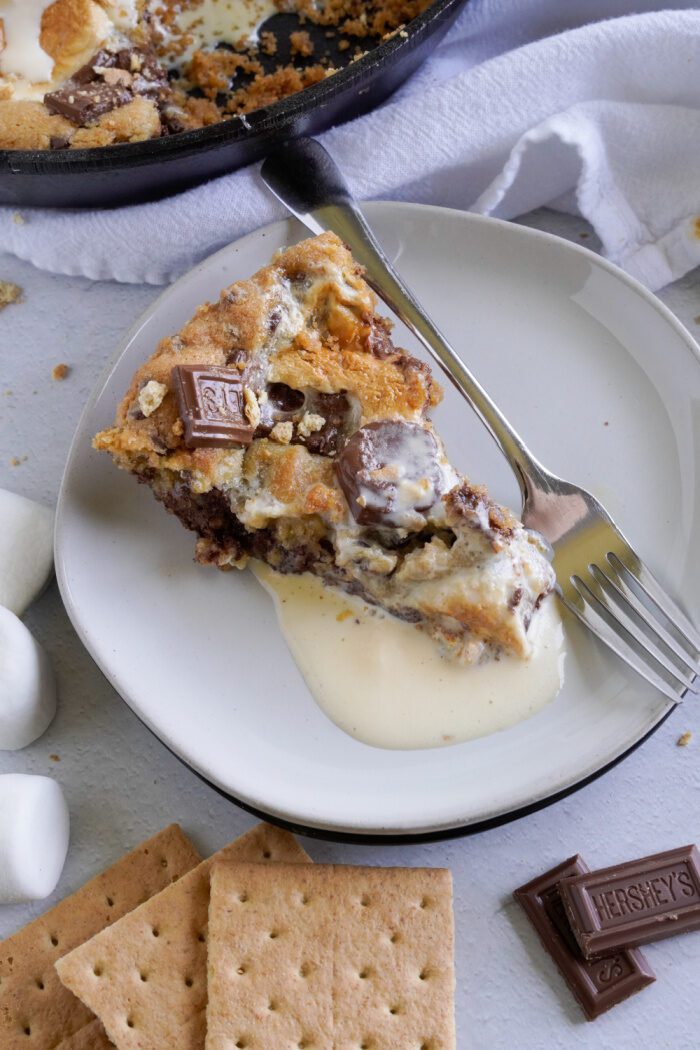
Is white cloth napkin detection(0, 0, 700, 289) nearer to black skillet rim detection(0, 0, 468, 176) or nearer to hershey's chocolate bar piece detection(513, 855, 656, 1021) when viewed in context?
black skillet rim detection(0, 0, 468, 176)

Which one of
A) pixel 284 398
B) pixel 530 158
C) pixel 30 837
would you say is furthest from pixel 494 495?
pixel 30 837

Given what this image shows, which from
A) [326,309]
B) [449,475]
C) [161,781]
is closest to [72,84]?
[326,309]

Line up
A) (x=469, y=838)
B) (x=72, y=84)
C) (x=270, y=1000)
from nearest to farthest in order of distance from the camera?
1. (x=270, y=1000)
2. (x=469, y=838)
3. (x=72, y=84)

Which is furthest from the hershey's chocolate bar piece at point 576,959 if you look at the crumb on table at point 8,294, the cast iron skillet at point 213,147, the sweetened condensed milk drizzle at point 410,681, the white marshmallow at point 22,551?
the crumb on table at point 8,294

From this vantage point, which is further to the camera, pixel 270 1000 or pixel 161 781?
pixel 161 781

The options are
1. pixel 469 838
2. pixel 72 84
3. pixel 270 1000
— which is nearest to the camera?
pixel 270 1000

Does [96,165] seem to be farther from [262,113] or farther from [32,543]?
[32,543]
